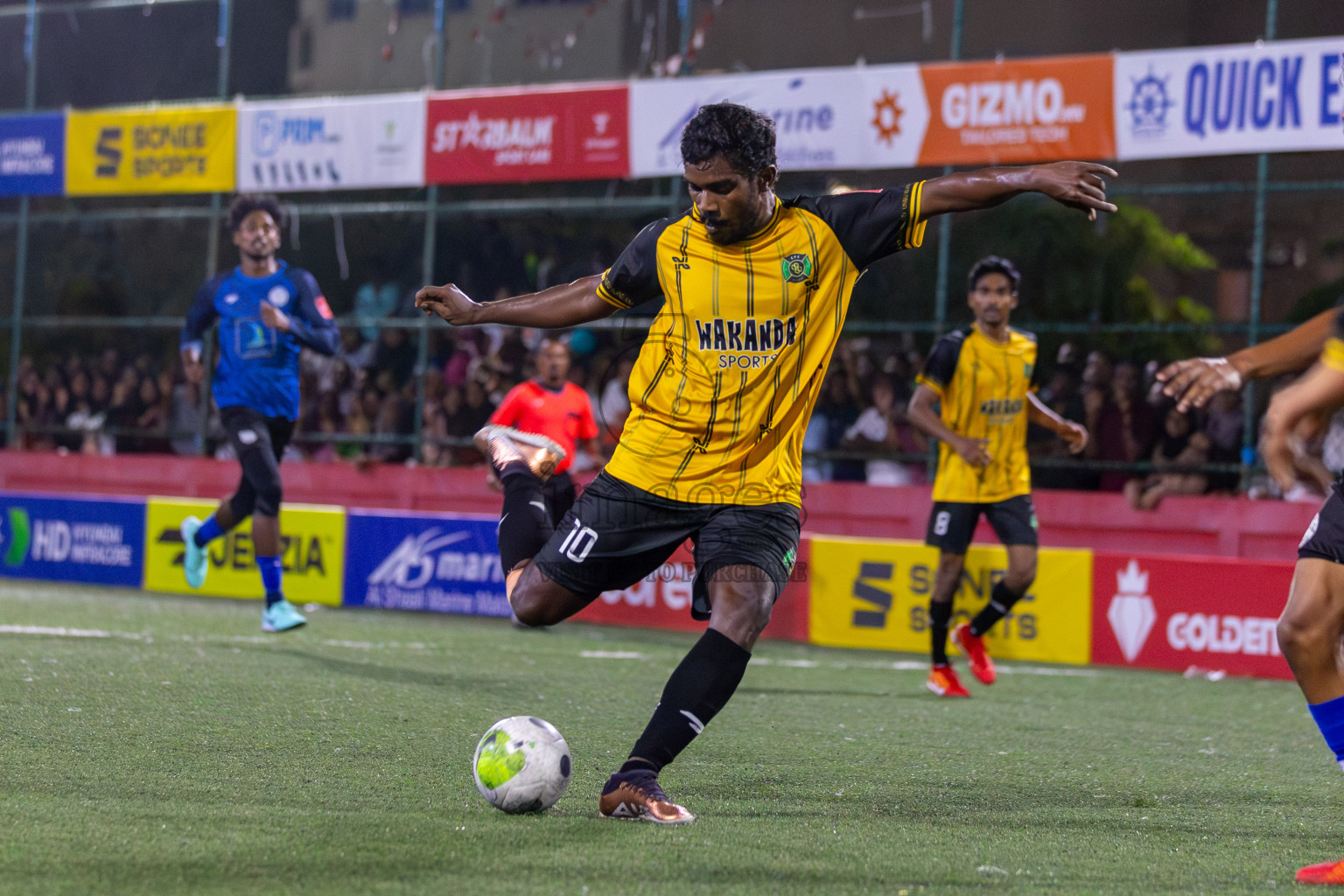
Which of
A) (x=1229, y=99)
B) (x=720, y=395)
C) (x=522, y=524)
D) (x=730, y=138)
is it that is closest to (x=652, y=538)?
(x=720, y=395)

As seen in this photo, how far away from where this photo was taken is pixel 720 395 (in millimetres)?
4637

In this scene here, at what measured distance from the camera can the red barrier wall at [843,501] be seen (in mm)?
11914

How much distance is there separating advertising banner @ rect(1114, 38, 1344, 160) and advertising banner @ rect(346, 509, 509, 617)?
6.02 m

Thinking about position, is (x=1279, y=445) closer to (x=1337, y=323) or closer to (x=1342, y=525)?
(x=1337, y=323)

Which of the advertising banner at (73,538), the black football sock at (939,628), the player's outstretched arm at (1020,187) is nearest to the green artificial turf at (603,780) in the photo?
the black football sock at (939,628)

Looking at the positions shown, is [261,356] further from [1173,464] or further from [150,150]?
[150,150]

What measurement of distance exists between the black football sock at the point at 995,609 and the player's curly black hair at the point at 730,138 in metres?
4.89

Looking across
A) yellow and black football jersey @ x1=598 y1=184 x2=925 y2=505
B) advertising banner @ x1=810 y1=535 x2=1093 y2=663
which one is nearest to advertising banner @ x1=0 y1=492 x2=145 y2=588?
advertising banner @ x1=810 y1=535 x2=1093 y2=663

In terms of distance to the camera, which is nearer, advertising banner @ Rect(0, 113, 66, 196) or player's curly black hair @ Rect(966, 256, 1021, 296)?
player's curly black hair @ Rect(966, 256, 1021, 296)

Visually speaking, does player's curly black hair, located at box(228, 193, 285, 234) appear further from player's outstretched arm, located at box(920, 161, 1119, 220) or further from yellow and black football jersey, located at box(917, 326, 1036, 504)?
player's outstretched arm, located at box(920, 161, 1119, 220)

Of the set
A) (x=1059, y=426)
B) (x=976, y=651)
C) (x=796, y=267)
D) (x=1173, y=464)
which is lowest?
(x=976, y=651)

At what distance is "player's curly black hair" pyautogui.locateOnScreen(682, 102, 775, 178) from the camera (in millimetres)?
4367

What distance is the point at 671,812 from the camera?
4.41 metres

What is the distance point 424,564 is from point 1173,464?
608 cm
